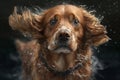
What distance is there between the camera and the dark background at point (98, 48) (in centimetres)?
369

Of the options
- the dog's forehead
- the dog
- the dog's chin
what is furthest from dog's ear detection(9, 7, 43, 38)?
the dog's chin

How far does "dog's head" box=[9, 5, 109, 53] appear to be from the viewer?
330 centimetres

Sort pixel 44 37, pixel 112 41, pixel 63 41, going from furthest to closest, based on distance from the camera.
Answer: pixel 112 41 < pixel 44 37 < pixel 63 41

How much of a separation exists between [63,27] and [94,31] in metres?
0.35

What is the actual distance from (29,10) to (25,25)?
114 mm

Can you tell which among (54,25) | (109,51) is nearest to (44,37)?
(54,25)

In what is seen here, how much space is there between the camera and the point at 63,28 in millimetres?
3285

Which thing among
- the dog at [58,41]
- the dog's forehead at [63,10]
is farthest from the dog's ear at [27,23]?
the dog's forehead at [63,10]

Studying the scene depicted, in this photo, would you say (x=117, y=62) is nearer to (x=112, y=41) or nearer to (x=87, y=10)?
(x=112, y=41)

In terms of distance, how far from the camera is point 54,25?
338 centimetres

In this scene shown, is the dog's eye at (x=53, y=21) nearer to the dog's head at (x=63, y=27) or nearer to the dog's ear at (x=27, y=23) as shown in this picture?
A: the dog's head at (x=63, y=27)

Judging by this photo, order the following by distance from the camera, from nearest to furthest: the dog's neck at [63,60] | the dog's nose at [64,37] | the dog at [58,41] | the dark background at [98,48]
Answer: the dog's nose at [64,37], the dog at [58,41], the dog's neck at [63,60], the dark background at [98,48]

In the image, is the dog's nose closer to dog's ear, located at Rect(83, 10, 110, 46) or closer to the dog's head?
the dog's head

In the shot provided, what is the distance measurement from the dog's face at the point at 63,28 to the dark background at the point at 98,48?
211 millimetres
